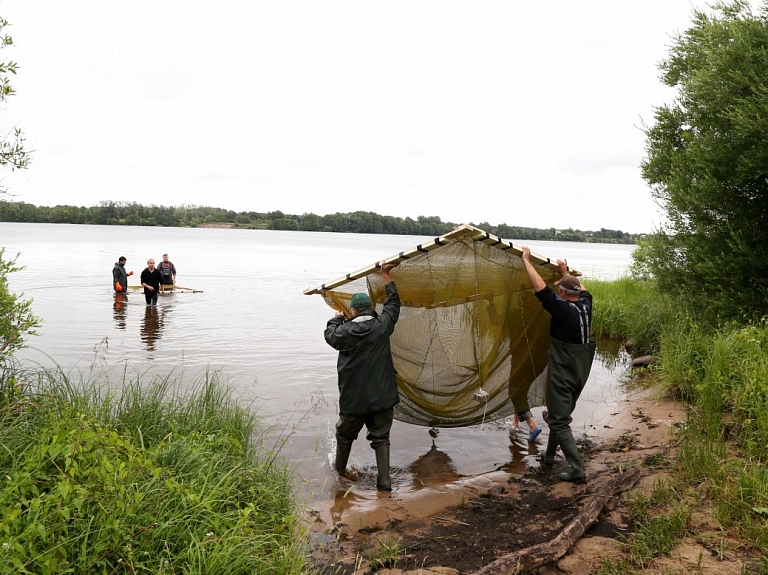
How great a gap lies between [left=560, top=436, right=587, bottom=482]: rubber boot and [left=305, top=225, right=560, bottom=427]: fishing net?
1.39 m

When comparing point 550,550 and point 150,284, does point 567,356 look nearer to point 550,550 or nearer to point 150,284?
point 550,550

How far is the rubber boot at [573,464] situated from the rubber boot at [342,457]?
2.50 m

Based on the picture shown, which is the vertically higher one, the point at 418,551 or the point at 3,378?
the point at 3,378

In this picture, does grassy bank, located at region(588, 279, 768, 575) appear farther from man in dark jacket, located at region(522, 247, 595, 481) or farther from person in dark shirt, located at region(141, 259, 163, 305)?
person in dark shirt, located at region(141, 259, 163, 305)

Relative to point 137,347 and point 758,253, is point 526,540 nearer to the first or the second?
point 758,253

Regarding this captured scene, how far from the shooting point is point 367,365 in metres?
5.99

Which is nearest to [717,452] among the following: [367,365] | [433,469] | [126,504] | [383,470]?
[433,469]

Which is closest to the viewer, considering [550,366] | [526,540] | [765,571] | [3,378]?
[765,571]

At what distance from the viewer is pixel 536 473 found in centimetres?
660

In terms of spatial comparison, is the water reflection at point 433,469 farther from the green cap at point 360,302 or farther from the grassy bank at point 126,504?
the green cap at point 360,302

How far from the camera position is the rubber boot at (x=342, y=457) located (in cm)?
659

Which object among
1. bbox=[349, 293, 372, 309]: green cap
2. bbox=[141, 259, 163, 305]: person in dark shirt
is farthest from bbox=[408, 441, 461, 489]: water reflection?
bbox=[141, 259, 163, 305]: person in dark shirt

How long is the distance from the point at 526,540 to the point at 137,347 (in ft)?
40.2

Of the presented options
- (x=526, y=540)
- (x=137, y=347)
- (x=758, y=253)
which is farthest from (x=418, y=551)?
(x=137, y=347)
